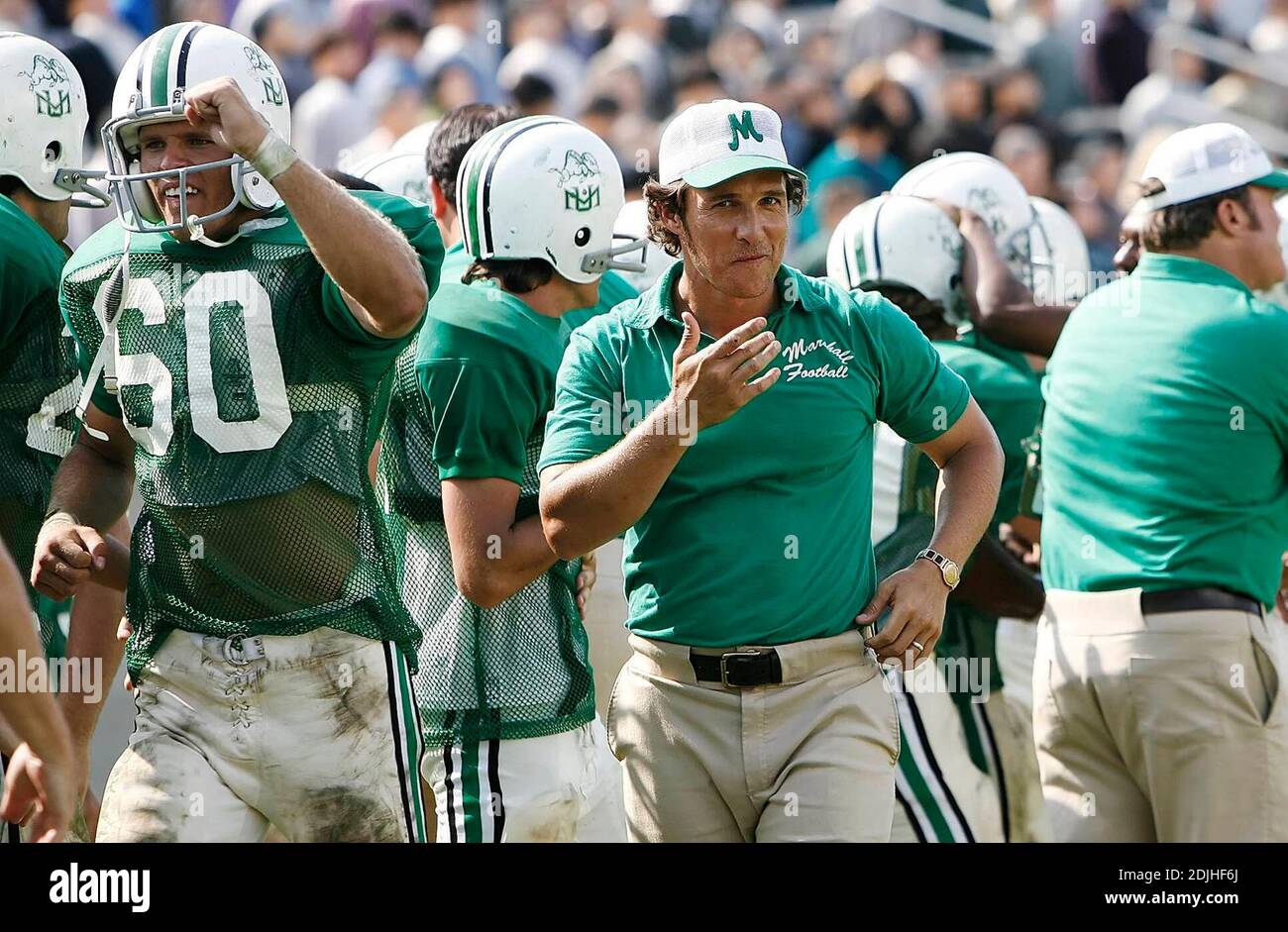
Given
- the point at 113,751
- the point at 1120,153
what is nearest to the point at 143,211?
the point at 113,751

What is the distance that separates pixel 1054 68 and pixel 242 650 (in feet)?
36.6

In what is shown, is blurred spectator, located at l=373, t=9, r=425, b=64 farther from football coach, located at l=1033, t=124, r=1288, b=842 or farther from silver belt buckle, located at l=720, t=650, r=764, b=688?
silver belt buckle, located at l=720, t=650, r=764, b=688

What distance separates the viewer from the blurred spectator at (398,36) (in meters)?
12.2

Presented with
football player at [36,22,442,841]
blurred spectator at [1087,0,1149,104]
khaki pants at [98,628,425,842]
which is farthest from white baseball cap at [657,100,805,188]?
blurred spectator at [1087,0,1149,104]

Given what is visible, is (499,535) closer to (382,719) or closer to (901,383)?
(382,719)

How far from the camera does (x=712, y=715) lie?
150 inches

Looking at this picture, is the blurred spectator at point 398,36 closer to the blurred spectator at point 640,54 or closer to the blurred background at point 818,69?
the blurred background at point 818,69

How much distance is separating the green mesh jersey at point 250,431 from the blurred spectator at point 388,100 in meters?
6.00

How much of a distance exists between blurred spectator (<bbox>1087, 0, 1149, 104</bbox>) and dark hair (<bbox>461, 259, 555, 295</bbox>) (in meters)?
10.1

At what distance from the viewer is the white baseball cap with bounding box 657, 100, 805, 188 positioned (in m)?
3.78

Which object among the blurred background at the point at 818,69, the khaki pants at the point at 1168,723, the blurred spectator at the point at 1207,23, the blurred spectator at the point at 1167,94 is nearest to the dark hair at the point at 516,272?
the khaki pants at the point at 1168,723

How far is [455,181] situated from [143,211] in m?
1.53

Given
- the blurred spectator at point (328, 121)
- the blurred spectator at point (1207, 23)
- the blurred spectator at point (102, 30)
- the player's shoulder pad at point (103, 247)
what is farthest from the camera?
the blurred spectator at point (1207, 23)

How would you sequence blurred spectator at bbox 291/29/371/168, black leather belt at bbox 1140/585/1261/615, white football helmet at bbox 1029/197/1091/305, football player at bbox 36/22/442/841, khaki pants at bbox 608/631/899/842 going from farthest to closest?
blurred spectator at bbox 291/29/371/168, white football helmet at bbox 1029/197/1091/305, black leather belt at bbox 1140/585/1261/615, football player at bbox 36/22/442/841, khaki pants at bbox 608/631/899/842
